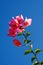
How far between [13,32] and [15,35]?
0.12 feet

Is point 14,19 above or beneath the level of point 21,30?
above

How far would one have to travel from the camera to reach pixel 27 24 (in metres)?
1.16

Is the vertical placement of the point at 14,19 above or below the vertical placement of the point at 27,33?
above

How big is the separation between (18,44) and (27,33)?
0.57 ft

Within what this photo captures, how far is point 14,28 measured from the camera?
3.76ft

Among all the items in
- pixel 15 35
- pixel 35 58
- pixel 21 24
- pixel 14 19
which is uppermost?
pixel 14 19

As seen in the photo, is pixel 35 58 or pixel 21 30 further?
pixel 35 58

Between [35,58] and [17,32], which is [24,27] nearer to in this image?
[17,32]

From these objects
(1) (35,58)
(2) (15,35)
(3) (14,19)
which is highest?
(3) (14,19)

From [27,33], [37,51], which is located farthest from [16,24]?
[37,51]

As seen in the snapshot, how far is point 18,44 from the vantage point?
1.14 meters

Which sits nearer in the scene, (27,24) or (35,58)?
(27,24)

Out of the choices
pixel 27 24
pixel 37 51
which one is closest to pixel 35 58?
pixel 37 51

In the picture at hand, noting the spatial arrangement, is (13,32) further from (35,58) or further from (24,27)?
(35,58)
